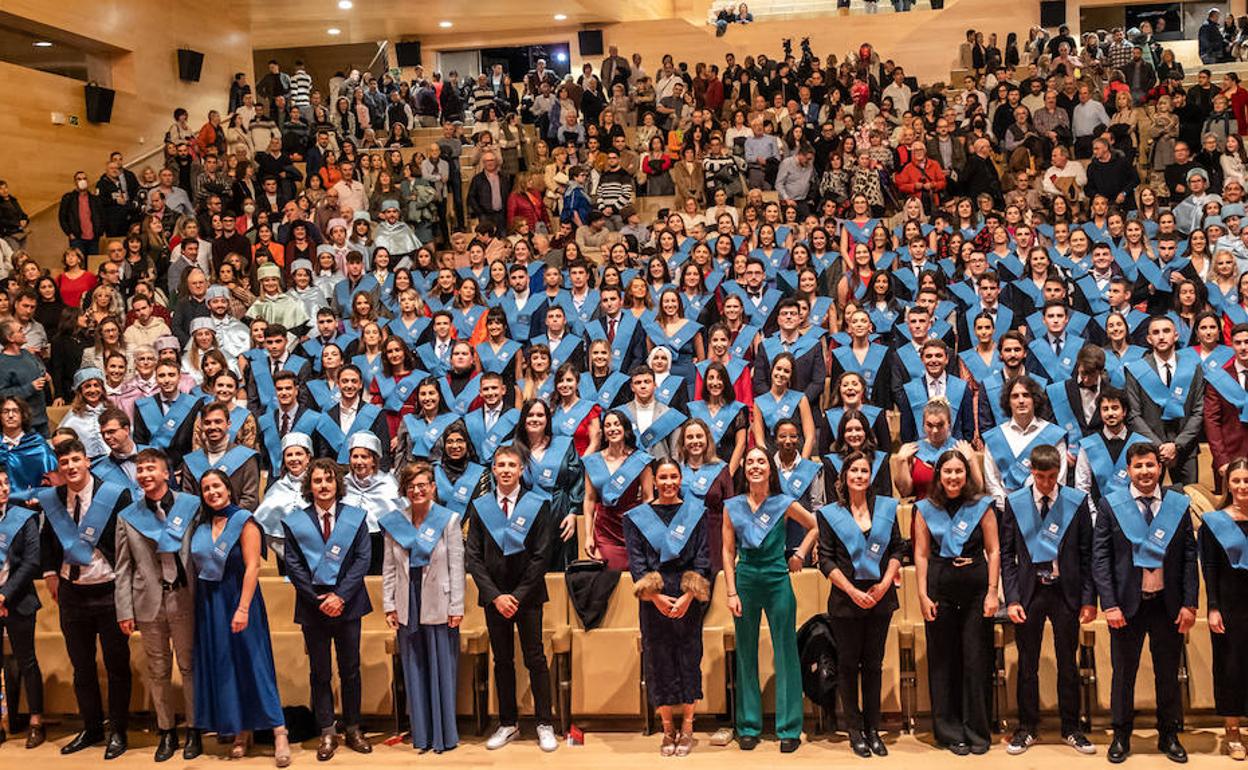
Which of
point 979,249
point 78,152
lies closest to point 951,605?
point 979,249

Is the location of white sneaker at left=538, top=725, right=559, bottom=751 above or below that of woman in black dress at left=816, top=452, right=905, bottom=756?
below

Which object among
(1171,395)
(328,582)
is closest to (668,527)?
(328,582)

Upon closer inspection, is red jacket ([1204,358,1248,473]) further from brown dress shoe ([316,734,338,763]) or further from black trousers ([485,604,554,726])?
brown dress shoe ([316,734,338,763])

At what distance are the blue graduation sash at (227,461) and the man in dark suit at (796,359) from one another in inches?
102

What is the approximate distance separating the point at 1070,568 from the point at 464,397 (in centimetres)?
335

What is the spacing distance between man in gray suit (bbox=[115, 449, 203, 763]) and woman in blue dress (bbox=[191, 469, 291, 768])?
6 centimetres

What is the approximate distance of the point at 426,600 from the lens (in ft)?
16.9

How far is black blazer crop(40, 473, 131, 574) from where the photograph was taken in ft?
17.6

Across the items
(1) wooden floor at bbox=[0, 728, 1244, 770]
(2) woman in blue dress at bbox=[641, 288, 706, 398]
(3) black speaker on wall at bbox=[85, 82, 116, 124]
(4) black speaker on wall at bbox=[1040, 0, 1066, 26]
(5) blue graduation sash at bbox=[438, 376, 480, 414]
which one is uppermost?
(4) black speaker on wall at bbox=[1040, 0, 1066, 26]

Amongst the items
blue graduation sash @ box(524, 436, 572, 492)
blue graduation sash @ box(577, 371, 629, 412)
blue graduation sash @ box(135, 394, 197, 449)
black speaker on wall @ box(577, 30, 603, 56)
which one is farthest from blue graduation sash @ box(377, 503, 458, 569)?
black speaker on wall @ box(577, 30, 603, 56)

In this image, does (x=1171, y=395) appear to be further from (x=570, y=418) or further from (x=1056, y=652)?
(x=570, y=418)

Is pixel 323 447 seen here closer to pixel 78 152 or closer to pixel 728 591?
pixel 728 591

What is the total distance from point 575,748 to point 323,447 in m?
2.38

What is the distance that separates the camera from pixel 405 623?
5164 millimetres
